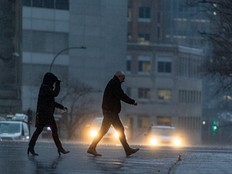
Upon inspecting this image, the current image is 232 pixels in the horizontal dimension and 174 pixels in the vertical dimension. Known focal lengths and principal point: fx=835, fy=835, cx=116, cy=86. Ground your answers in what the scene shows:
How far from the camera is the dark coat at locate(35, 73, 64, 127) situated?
57.3 ft

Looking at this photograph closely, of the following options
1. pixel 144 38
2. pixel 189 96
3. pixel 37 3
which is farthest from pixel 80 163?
pixel 144 38

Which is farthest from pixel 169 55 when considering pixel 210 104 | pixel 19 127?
pixel 19 127

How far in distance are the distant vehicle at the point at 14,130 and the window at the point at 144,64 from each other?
81.7 meters

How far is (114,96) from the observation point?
17.6 meters

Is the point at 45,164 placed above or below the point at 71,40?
above

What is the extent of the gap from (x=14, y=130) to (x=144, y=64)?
8325cm

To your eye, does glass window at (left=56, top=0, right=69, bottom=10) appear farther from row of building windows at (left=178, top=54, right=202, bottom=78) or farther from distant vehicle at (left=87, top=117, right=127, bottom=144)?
distant vehicle at (left=87, top=117, right=127, bottom=144)

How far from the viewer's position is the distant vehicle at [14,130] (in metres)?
39.5

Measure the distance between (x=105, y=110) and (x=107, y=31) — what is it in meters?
90.3

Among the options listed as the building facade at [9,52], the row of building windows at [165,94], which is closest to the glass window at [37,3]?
the row of building windows at [165,94]

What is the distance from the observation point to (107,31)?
108 metres

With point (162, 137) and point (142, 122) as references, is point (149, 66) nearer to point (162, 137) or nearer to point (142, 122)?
point (142, 122)

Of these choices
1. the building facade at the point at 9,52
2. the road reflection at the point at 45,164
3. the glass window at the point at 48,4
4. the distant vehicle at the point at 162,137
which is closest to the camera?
the road reflection at the point at 45,164

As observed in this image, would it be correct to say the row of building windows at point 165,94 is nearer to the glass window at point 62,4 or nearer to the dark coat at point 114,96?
the glass window at point 62,4
